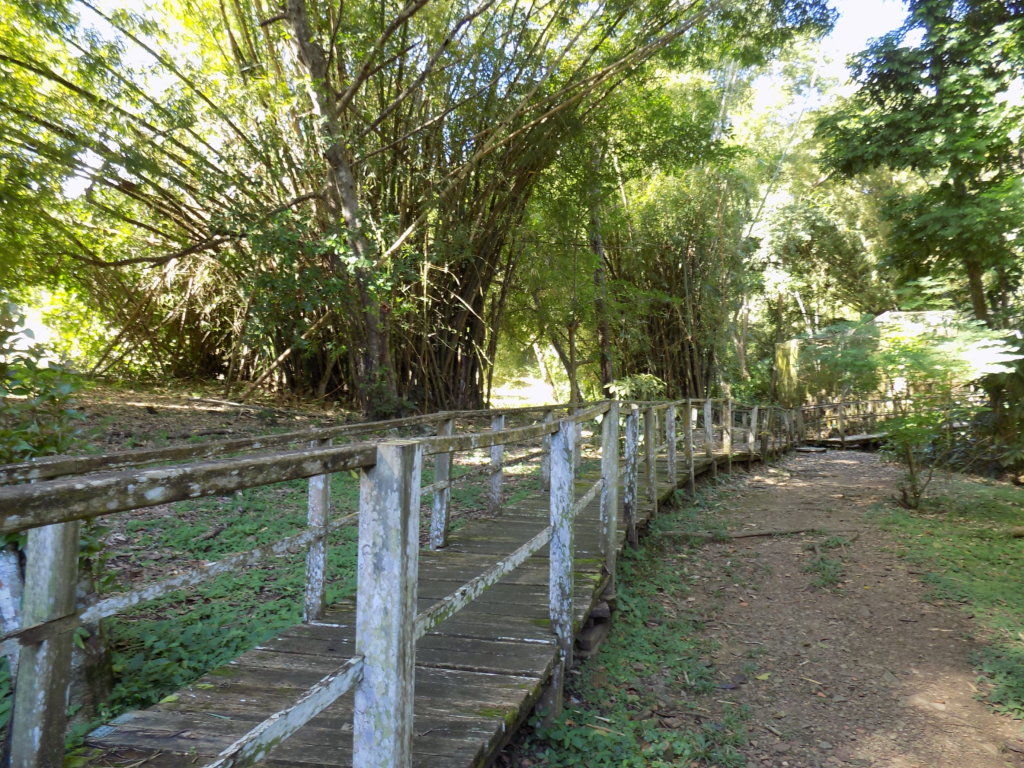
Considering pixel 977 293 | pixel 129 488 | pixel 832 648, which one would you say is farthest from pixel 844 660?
pixel 977 293

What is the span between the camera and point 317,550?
9.17ft

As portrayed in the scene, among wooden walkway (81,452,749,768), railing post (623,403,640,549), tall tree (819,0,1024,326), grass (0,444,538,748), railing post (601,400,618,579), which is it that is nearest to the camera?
wooden walkway (81,452,749,768)

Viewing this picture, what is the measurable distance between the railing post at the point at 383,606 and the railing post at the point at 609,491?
2604mm

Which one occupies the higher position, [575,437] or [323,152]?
[323,152]

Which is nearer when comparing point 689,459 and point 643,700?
point 643,700

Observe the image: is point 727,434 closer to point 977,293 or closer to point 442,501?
point 977,293

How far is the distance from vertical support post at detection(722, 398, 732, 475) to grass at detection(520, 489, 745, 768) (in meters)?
5.50

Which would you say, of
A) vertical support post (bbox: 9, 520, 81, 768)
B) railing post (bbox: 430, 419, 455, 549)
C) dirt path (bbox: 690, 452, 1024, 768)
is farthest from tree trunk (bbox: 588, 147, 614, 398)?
vertical support post (bbox: 9, 520, 81, 768)

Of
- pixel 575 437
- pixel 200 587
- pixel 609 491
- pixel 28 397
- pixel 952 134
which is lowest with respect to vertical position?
pixel 200 587

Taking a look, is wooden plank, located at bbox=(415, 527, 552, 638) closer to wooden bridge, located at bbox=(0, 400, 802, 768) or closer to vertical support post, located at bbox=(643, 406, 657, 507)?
wooden bridge, located at bbox=(0, 400, 802, 768)

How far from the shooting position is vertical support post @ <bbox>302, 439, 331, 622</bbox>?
2.78 meters

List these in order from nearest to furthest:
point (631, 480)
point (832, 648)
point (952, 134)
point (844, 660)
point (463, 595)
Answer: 1. point (463, 595)
2. point (844, 660)
3. point (832, 648)
4. point (631, 480)
5. point (952, 134)

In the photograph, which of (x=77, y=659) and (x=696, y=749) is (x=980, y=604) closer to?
(x=696, y=749)

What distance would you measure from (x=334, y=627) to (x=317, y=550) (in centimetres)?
33
